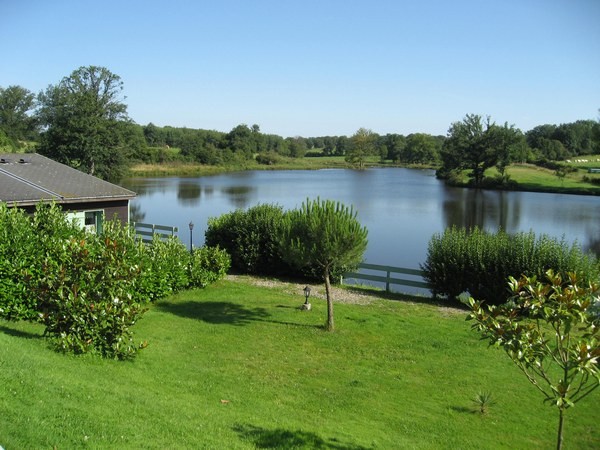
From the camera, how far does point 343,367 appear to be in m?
10.9

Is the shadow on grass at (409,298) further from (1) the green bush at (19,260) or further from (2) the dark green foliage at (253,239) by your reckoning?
(1) the green bush at (19,260)

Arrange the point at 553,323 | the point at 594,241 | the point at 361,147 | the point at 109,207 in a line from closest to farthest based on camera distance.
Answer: the point at 553,323
the point at 109,207
the point at 594,241
the point at 361,147

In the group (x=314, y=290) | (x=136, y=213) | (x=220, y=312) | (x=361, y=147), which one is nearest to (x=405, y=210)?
(x=136, y=213)

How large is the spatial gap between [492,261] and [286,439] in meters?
11.7

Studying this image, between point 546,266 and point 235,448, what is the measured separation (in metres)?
12.6

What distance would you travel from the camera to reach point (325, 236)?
1302cm

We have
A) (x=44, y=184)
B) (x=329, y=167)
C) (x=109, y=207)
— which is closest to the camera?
(x=44, y=184)

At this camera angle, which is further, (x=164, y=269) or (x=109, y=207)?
(x=109, y=207)

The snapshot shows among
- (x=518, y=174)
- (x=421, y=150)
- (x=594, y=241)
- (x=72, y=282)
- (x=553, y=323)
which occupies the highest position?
(x=421, y=150)

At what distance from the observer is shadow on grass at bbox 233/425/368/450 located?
684cm

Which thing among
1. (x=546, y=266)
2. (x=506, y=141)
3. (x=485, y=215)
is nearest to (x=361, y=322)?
(x=546, y=266)

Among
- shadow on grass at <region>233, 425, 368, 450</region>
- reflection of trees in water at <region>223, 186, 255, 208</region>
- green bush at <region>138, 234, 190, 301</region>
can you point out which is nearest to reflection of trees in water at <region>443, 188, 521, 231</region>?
reflection of trees in water at <region>223, 186, 255, 208</region>

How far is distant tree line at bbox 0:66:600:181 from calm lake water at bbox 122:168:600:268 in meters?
7.11

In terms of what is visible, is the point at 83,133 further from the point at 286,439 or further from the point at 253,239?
the point at 286,439
